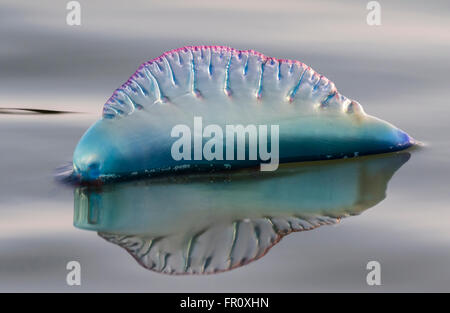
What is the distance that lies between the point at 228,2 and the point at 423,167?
8.16 feet

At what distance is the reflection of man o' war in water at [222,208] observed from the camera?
10.9 feet

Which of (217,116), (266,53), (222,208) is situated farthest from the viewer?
(266,53)

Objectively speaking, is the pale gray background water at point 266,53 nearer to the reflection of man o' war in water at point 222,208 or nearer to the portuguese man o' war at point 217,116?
the reflection of man o' war in water at point 222,208

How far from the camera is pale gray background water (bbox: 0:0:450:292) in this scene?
3164 millimetres

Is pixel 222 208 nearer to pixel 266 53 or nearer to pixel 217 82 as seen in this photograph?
pixel 217 82

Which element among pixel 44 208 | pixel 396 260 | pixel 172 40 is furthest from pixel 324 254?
pixel 172 40

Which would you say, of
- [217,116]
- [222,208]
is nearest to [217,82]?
[217,116]

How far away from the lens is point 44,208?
3662mm

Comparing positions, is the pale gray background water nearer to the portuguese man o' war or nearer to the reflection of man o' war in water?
the reflection of man o' war in water

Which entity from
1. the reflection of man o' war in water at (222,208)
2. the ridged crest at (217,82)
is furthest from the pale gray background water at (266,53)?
the ridged crest at (217,82)

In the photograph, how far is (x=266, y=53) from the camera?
5.43 meters

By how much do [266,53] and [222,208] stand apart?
6.42 feet

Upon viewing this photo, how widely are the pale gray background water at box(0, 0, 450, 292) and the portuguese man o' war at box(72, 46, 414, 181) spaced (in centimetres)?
23

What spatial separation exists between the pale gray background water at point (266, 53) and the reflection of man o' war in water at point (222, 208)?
0.22ft
